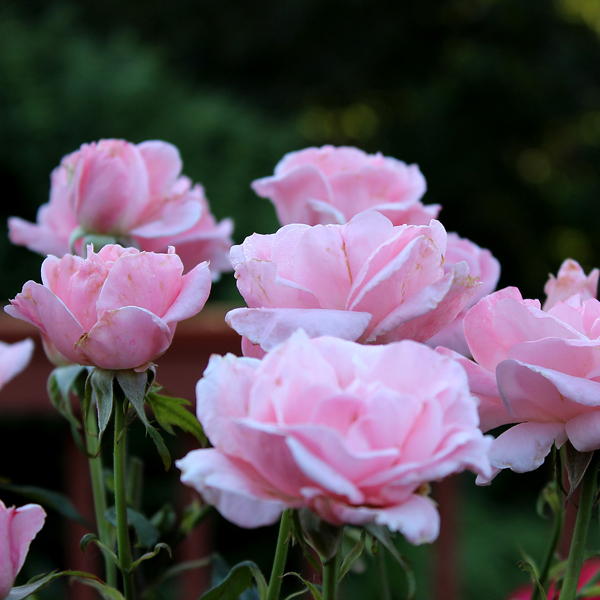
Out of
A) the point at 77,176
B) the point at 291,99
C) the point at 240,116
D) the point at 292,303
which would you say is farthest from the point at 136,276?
the point at 291,99

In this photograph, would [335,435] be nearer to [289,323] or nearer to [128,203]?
[289,323]

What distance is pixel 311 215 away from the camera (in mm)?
403

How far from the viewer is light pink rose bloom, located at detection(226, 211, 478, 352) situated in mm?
241

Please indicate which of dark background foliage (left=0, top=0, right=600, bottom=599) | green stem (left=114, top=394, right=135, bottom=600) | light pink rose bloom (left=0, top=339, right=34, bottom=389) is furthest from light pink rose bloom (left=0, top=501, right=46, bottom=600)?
dark background foliage (left=0, top=0, right=600, bottom=599)

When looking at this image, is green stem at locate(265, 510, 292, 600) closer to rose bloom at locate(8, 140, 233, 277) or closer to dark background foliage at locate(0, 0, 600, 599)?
rose bloom at locate(8, 140, 233, 277)

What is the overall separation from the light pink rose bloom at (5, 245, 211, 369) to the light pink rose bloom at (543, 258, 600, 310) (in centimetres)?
17

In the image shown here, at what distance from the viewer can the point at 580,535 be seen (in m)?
0.26

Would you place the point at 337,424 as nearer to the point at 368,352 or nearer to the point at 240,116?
the point at 368,352

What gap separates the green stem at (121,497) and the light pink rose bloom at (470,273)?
140 mm

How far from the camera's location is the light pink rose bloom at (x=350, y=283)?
24cm

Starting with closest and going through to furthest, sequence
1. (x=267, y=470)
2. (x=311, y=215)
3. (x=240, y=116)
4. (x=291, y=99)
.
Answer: (x=267, y=470) < (x=311, y=215) < (x=240, y=116) < (x=291, y=99)

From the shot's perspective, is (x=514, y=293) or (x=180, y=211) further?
(x=180, y=211)

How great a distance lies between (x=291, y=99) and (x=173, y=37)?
737 millimetres

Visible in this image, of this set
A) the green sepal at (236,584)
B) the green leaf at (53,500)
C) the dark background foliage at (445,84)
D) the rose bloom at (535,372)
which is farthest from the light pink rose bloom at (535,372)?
the dark background foliage at (445,84)
